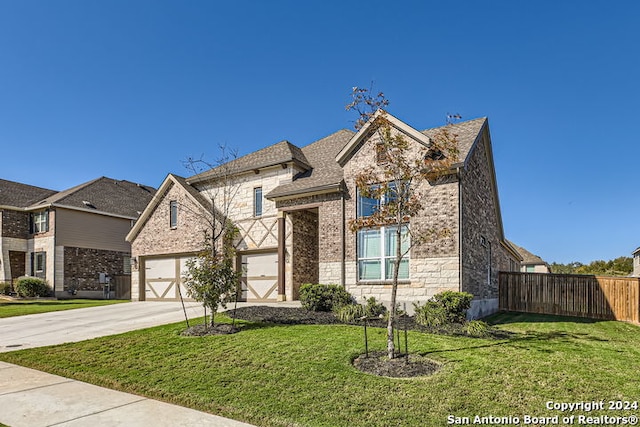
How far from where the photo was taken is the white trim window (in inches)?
529

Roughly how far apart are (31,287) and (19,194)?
830cm

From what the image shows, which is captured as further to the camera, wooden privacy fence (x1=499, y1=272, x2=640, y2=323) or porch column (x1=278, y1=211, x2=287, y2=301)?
porch column (x1=278, y1=211, x2=287, y2=301)

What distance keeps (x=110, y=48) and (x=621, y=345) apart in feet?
58.9

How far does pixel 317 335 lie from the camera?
937 cm

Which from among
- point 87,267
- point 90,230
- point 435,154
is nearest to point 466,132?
point 435,154

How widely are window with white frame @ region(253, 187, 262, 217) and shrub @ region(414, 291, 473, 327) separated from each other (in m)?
9.58

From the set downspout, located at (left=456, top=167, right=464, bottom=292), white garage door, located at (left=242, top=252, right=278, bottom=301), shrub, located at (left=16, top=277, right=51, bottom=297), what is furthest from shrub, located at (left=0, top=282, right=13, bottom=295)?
downspout, located at (left=456, top=167, right=464, bottom=292)

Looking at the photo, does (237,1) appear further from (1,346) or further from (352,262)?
(1,346)

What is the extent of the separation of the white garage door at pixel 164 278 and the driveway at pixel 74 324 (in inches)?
153

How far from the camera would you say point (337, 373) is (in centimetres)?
669

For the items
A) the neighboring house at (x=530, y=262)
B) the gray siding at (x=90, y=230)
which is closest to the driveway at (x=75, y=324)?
the gray siding at (x=90, y=230)

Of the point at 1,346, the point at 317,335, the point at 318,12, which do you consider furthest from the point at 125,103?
the point at 317,335

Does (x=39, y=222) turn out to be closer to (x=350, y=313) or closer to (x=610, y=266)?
(x=350, y=313)

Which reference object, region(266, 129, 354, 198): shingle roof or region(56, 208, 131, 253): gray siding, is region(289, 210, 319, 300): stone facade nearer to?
region(266, 129, 354, 198): shingle roof
